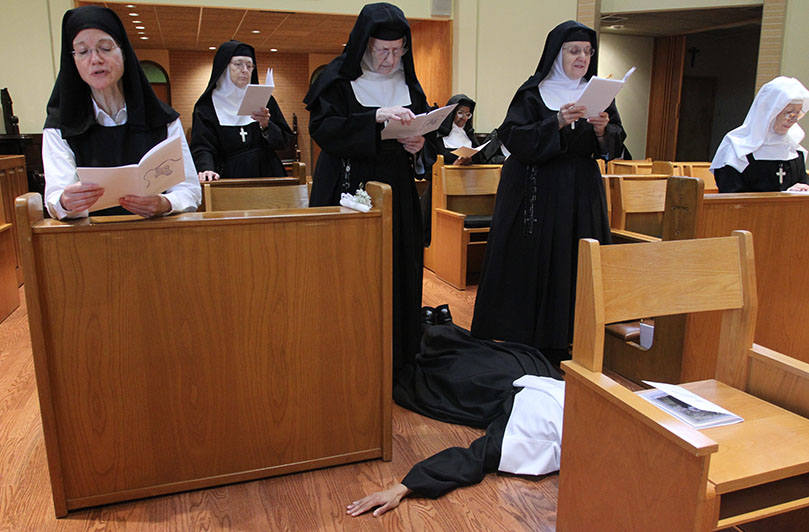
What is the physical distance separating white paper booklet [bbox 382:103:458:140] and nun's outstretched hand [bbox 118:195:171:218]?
1075 millimetres

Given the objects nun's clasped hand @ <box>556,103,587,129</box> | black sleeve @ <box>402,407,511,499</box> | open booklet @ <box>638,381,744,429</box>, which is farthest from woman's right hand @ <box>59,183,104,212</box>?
nun's clasped hand @ <box>556,103,587,129</box>

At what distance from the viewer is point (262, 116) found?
4.06 metres

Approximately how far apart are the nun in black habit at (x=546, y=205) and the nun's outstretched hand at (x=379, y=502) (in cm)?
147

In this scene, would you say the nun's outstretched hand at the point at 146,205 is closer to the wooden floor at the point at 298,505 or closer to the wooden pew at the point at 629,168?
the wooden floor at the point at 298,505

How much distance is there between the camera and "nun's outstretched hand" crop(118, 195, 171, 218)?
1978mm

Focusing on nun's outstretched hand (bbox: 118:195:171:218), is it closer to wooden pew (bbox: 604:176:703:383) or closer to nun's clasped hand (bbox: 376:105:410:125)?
nun's clasped hand (bbox: 376:105:410:125)

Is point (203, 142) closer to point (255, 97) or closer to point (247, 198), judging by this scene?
point (255, 97)

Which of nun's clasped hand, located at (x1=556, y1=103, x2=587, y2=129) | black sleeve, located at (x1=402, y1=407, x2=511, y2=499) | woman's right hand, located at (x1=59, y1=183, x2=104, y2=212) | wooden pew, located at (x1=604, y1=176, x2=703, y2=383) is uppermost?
nun's clasped hand, located at (x1=556, y1=103, x2=587, y2=129)

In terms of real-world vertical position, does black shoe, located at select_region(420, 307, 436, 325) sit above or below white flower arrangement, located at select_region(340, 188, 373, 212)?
below

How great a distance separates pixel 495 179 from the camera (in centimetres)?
558

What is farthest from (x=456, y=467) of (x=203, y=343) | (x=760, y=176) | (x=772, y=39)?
(x=772, y=39)

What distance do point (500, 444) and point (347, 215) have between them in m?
1.05

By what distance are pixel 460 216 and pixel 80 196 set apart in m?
3.68

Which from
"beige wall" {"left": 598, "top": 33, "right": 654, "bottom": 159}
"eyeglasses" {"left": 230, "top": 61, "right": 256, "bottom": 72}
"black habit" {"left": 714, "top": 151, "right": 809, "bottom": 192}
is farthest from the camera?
"beige wall" {"left": 598, "top": 33, "right": 654, "bottom": 159}
